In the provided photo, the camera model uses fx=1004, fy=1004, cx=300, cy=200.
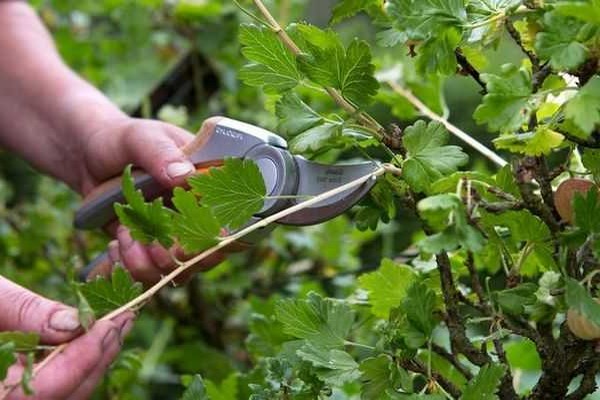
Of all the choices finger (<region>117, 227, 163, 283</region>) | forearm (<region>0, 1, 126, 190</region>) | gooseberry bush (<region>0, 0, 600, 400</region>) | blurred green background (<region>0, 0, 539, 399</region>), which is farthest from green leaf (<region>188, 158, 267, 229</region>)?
blurred green background (<region>0, 0, 539, 399</region>)

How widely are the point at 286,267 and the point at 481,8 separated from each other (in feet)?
2.59

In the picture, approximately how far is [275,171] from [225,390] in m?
0.14

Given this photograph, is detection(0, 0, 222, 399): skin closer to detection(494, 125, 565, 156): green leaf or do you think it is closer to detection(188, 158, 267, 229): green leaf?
detection(188, 158, 267, 229): green leaf

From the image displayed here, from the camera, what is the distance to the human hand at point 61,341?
0.52m

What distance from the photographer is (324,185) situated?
0.59 m

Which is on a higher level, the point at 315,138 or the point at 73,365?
the point at 315,138

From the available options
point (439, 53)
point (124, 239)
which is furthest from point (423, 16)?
point (124, 239)

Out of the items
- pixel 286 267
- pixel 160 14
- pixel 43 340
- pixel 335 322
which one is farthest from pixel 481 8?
pixel 160 14

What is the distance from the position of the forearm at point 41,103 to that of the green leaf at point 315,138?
39cm

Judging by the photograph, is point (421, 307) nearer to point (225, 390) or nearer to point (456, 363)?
point (456, 363)

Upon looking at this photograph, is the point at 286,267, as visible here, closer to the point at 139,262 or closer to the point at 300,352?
the point at 139,262

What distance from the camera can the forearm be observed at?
91 cm

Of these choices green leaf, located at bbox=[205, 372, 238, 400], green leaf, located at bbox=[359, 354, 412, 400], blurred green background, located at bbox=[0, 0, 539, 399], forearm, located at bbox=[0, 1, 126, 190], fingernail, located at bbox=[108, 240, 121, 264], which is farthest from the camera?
blurred green background, located at bbox=[0, 0, 539, 399]

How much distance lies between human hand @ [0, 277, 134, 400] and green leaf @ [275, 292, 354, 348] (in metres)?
0.09
